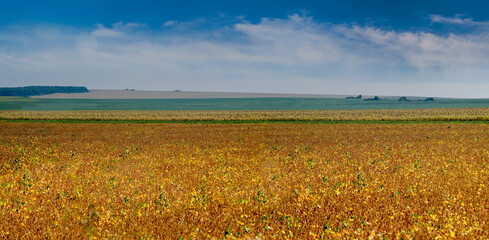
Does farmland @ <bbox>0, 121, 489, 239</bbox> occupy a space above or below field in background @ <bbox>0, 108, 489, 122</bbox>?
below

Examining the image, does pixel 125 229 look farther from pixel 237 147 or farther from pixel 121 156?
pixel 237 147

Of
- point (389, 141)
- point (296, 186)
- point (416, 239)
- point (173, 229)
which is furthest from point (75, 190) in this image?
point (389, 141)

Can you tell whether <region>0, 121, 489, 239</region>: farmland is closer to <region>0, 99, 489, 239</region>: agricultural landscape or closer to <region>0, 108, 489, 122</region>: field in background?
<region>0, 99, 489, 239</region>: agricultural landscape

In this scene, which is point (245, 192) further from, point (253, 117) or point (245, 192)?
point (253, 117)

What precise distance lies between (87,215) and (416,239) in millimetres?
10242

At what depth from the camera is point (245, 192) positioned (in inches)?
488

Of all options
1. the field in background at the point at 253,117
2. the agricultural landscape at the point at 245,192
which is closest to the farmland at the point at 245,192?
the agricultural landscape at the point at 245,192

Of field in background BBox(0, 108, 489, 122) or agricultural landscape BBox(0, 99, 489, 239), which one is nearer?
agricultural landscape BBox(0, 99, 489, 239)

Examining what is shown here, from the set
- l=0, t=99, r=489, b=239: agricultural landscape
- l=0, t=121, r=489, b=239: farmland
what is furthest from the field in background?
l=0, t=121, r=489, b=239: farmland

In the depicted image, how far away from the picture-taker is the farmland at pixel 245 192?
9.13 metres

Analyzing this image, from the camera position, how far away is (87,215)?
33.3ft

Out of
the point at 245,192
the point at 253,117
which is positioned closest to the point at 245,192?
the point at 245,192

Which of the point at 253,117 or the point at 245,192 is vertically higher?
the point at 253,117

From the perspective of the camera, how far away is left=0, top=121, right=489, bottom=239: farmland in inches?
360
